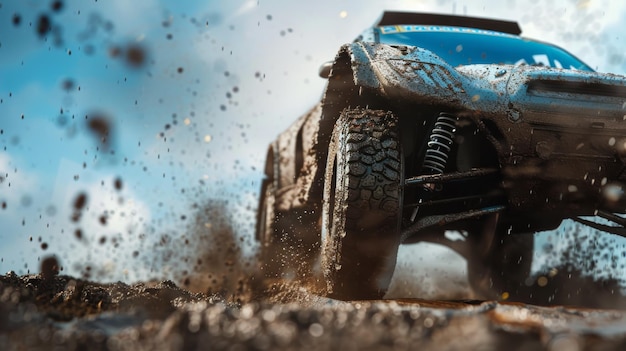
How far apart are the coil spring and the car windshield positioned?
1.02 metres

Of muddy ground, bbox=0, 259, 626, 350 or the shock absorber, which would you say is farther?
the shock absorber

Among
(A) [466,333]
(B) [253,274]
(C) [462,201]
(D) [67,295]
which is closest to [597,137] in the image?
(C) [462,201]

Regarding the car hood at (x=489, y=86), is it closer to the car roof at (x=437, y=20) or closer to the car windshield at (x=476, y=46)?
the car windshield at (x=476, y=46)

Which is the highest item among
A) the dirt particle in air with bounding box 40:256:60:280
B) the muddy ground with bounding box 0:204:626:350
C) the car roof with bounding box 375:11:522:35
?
the car roof with bounding box 375:11:522:35

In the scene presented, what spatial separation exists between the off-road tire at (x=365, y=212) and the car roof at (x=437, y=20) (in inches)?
74.9

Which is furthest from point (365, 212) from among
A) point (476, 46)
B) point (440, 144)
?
point (476, 46)

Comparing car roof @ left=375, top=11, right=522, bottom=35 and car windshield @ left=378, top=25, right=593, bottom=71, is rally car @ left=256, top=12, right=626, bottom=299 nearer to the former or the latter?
car windshield @ left=378, top=25, right=593, bottom=71

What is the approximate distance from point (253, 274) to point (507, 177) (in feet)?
9.67

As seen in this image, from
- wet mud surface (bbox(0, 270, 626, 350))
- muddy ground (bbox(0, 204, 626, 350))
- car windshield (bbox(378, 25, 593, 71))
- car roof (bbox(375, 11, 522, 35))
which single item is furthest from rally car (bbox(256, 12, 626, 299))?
car roof (bbox(375, 11, 522, 35))

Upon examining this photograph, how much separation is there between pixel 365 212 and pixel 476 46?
205 cm

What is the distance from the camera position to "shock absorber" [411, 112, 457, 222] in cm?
339

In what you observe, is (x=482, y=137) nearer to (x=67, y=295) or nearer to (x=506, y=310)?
(x=506, y=310)

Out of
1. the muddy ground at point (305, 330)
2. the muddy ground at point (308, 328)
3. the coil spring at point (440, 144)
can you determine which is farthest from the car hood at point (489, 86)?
the muddy ground at point (305, 330)

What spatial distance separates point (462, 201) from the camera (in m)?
3.91
